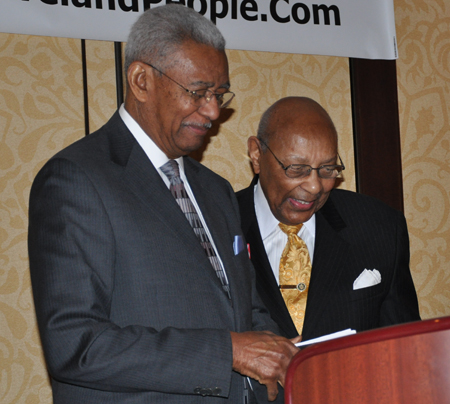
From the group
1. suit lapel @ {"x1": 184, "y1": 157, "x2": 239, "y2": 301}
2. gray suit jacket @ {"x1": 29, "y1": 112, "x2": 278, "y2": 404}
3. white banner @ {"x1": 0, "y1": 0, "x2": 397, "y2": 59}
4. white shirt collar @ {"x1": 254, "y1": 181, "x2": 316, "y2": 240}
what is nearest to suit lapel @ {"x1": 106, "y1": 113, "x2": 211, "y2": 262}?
gray suit jacket @ {"x1": 29, "y1": 112, "x2": 278, "y2": 404}

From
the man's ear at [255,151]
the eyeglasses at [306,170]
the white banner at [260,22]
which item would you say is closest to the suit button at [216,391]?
the eyeglasses at [306,170]

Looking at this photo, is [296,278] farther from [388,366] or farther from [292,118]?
[388,366]

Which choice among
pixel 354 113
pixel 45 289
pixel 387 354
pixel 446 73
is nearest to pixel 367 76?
pixel 354 113

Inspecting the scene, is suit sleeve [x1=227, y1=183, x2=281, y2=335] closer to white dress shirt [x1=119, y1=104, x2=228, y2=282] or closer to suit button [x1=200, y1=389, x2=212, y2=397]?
white dress shirt [x1=119, y1=104, x2=228, y2=282]

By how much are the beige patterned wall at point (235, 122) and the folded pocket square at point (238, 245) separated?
0.96 meters

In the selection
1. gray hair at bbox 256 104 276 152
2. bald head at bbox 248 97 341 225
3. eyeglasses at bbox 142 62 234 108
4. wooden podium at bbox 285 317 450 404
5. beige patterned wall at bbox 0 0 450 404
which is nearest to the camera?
wooden podium at bbox 285 317 450 404

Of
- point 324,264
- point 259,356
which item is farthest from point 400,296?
point 259,356

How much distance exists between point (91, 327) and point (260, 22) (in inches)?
64.7

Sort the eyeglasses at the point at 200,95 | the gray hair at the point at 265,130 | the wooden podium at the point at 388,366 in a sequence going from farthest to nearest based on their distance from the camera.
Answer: the gray hair at the point at 265,130, the eyeglasses at the point at 200,95, the wooden podium at the point at 388,366

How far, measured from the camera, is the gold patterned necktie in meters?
1.92

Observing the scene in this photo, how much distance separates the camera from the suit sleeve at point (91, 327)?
3.90 ft

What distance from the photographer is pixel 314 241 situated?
2.04 m

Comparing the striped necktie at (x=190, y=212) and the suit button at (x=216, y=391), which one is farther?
the striped necktie at (x=190, y=212)

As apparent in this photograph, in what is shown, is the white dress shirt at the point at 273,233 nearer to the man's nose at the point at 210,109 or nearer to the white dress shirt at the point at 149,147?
the white dress shirt at the point at 149,147
